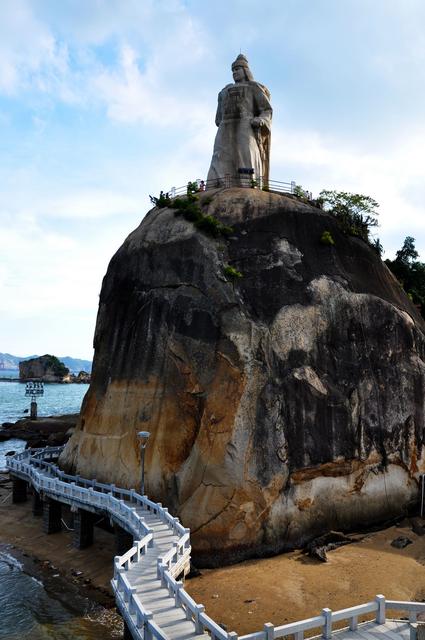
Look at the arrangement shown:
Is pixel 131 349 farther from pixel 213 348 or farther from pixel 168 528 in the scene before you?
pixel 168 528

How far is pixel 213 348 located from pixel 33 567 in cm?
1289

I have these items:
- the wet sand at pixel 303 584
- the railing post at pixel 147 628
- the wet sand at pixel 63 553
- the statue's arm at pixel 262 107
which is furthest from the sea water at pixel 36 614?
the statue's arm at pixel 262 107

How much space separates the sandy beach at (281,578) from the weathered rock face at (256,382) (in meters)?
1.47

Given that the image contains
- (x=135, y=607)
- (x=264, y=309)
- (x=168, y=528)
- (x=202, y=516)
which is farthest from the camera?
(x=264, y=309)

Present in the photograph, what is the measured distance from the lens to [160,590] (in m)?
15.4

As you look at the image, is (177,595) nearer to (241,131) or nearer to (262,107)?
(241,131)

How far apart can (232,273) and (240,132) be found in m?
13.2

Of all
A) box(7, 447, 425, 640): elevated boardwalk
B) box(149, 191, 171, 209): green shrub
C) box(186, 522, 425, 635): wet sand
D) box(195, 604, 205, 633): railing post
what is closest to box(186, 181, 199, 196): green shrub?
box(149, 191, 171, 209): green shrub

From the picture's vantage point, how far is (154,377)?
25.8m

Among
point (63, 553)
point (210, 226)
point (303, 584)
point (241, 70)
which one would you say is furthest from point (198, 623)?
point (241, 70)

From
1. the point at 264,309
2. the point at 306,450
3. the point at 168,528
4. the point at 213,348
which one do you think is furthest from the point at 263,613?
the point at 264,309

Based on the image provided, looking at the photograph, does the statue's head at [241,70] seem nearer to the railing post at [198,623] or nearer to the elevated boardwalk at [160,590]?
the elevated boardwalk at [160,590]

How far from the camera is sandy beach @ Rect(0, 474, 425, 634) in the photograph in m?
18.1

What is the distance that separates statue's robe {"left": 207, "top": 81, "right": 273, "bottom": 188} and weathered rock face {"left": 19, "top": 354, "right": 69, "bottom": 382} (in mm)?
165625
